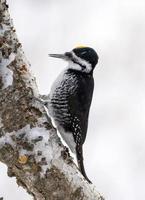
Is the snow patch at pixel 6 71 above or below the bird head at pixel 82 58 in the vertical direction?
above

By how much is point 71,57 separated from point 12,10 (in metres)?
3.58

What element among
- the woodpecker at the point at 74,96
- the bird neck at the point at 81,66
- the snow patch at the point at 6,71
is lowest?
the woodpecker at the point at 74,96

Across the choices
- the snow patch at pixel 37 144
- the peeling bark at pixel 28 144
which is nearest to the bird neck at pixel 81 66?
the peeling bark at pixel 28 144

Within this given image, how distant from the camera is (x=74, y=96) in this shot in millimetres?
3082

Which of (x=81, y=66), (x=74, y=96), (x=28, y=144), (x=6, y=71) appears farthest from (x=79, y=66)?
(x=28, y=144)

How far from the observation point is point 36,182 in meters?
2.49

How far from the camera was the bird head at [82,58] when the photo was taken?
3072mm

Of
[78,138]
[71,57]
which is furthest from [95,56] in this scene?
[78,138]

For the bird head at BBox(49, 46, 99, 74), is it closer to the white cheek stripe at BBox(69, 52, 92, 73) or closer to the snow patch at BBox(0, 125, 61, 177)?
the white cheek stripe at BBox(69, 52, 92, 73)

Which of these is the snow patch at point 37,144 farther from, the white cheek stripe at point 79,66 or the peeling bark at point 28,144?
the white cheek stripe at point 79,66

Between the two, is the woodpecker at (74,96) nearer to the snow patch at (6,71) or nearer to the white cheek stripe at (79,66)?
the white cheek stripe at (79,66)

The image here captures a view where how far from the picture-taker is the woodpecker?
3.04m

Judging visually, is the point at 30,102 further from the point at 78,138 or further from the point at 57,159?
the point at 78,138

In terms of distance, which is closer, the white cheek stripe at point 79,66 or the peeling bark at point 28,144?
the peeling bark at point 28,144
